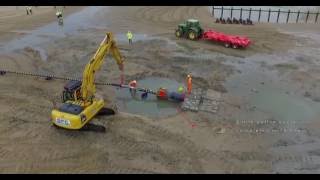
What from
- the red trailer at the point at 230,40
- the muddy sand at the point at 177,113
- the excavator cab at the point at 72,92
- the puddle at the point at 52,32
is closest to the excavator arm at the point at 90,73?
the excavator cab at the point at 72,92

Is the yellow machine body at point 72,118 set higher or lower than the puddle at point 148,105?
higher

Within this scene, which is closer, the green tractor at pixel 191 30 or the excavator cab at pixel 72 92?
the excavator cab at pixel 72 92

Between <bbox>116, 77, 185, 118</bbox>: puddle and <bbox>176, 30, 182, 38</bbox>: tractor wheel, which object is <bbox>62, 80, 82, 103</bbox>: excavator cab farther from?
<bbox>176, 30, 182, 38</bbox>: tractor wheel

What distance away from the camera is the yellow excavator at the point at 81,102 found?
47.8 ft

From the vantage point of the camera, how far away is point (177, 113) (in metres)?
17.0

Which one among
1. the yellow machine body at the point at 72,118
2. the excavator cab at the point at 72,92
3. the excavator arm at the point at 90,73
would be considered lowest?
the yellow machine body at the point at 72,118

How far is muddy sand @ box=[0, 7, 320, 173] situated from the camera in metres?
13.5

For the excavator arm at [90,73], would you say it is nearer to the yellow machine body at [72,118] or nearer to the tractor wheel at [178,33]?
the yellow machine body at [72,118]

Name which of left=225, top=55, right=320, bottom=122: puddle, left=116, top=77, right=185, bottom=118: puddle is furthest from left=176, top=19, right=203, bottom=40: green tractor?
left=116, top=77, right=185, bottom=118: puddle

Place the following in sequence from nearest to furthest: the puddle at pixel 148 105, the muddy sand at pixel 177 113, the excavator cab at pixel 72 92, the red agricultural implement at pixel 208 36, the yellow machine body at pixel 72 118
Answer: the muddy sand at pixel 177 113 < the yellow machine body at pixel 72 118 < the excavator cab at pixel 72 92 < the puddle at pixel 148 105 < the red agricultural implement at pixel 208 36

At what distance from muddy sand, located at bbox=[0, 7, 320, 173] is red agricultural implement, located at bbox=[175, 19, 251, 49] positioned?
579mm

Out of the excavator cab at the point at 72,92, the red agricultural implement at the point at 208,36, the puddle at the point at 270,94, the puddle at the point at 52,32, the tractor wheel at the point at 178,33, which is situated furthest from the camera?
the tractor wheel at the point at 178,33

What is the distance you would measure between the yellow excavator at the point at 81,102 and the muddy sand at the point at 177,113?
0.64m

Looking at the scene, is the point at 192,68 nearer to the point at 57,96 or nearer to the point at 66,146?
the point at 57,96
